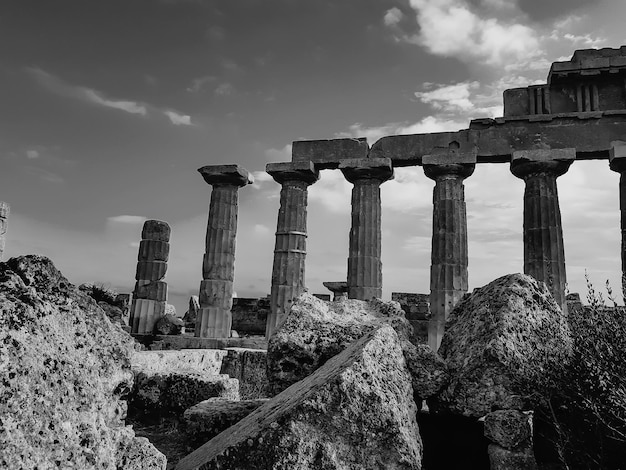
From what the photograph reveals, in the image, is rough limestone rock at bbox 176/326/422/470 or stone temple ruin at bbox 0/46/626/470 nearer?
stone temple ruin at bbox 0/46/626/470

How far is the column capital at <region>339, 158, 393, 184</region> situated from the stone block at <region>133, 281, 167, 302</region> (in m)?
6.67

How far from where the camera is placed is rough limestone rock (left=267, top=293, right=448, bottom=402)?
3289mm

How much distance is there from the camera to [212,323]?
14695 millimetres

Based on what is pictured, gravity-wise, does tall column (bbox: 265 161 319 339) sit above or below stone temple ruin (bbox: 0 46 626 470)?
above

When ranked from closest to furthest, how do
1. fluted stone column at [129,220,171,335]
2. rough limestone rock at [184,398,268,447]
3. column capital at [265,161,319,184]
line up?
1. rough limestone rock at [184,398,268,447]
2. column capital at [265,161,319,184]
3. fluted stone column at [129,220,171,335]

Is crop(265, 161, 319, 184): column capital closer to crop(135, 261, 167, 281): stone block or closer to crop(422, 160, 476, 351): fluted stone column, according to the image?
crop(422, 160, 476, 351): fluted stone column

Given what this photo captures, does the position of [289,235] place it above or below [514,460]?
above

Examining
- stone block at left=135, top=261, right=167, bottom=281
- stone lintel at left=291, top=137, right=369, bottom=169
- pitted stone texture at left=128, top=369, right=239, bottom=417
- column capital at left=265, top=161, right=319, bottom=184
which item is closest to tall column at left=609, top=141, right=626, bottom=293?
stone lintel at left=291, top=137, right=369, bottom=169

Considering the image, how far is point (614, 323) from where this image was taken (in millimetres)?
3604

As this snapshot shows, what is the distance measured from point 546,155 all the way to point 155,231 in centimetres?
1126

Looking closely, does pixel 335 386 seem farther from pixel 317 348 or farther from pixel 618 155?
pixel 618 155

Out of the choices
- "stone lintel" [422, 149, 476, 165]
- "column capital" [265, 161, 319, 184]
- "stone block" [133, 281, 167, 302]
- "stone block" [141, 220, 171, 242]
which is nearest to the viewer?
"stone lintel" [422, 149, 476, 165]


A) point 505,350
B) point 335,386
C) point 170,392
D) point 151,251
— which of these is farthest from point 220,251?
point 335,386

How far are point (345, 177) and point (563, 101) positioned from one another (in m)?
5.91
